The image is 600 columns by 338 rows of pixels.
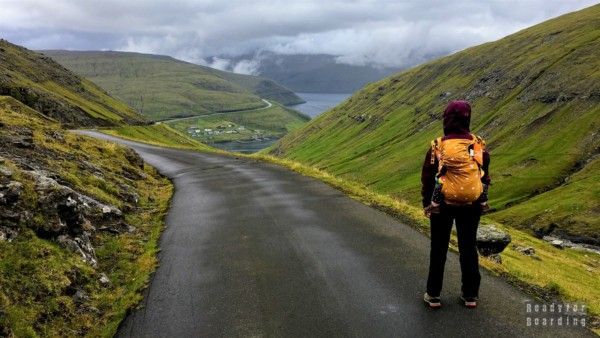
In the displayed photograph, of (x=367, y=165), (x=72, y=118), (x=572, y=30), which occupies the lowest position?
(x=367, y=165)

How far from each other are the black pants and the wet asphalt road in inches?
17.8

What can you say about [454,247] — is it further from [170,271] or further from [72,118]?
[72,118]

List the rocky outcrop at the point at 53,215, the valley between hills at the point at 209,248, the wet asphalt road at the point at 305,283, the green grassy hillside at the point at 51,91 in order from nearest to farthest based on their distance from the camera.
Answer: the wet asphalt road at the point at 305,283 → the valley between hills at the point at 209,248 → the rocky outcrop at the point at 53,215 → the green grassy hillside at the point at 51,91

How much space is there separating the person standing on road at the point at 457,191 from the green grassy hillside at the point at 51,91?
10681cm

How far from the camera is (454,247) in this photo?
1286 cm

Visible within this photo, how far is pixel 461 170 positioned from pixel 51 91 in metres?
149

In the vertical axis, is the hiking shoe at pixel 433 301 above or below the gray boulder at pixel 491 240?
above

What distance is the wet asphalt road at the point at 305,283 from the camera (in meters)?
8.62

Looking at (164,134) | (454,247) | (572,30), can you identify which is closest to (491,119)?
(572,30)

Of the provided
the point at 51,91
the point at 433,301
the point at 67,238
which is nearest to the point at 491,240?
the point at 433,301

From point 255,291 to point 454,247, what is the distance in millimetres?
5750

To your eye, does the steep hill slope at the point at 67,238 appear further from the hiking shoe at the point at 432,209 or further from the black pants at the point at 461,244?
the hiking shoe at the point at 432,209

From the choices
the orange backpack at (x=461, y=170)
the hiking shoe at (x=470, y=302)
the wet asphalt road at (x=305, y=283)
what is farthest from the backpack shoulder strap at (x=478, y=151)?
the wet asphalt road at (x=305, y=283)

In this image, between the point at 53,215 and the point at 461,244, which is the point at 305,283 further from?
the point at 53,215
